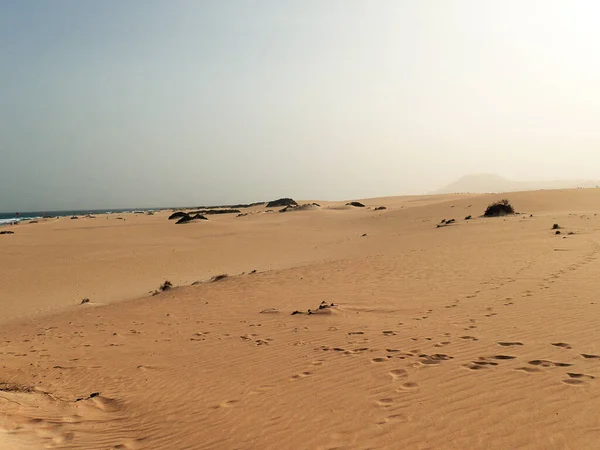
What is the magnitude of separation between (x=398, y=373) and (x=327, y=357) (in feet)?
4.28

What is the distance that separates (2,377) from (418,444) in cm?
672

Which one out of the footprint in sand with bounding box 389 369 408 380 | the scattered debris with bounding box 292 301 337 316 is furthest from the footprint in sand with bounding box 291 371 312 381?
the scattered debris with bounding box 292 301 337 316

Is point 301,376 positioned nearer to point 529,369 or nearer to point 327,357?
point 327,357

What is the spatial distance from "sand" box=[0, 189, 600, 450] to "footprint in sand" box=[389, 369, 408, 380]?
32mm

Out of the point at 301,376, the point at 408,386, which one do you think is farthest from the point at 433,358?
the point at 301,376

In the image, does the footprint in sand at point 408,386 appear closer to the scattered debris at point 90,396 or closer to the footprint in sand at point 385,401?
the footprint in sand at point 385,401

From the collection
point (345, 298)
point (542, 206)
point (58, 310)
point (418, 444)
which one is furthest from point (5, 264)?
point (542, 206)

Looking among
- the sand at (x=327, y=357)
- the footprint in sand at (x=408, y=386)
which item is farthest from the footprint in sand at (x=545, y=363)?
the footprint in sand at (x=408, y=386)

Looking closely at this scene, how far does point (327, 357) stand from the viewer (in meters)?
6.68

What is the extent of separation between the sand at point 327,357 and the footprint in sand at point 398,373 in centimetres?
3

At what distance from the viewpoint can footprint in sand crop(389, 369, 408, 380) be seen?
5.55 m

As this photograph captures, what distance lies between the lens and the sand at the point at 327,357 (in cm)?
446

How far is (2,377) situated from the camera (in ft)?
23.9

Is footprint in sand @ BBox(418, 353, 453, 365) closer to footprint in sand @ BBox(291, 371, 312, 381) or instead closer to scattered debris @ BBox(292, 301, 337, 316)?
footprint in sand @ BBox(291, 371, 312, 381)
